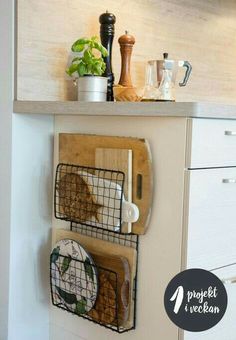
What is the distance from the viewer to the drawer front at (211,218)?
118cm

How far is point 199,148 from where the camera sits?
1171 mm

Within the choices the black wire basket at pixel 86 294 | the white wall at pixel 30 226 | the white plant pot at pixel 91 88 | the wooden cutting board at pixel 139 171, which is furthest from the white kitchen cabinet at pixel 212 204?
the white wall at pixel 30 226

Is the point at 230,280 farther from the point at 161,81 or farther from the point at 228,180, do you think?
the point at 161,81

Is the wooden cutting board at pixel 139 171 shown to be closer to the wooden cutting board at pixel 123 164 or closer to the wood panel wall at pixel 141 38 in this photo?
the wooden cutting board at pixel 123 164

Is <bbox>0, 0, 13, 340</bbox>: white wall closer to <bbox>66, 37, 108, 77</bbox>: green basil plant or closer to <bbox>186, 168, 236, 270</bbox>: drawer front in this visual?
<bbox>66, 37, 108, 77</bbox>: green basil plant

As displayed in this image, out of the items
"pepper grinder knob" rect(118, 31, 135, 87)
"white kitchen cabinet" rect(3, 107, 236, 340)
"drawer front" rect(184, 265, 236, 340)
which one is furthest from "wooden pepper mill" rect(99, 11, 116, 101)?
"drawer front" rect(184, 265, 236, 340)

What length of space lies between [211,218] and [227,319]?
33 cm

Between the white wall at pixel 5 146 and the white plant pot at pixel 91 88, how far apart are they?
0.23 m

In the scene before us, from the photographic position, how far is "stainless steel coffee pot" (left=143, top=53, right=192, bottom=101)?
1.55 m

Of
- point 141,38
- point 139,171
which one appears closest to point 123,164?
point 139,171

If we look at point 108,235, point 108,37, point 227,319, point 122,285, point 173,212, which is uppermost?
point 108,37

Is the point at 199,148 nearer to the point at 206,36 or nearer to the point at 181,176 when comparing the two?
the point at 181,176

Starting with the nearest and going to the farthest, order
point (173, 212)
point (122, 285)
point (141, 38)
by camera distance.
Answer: point (173, 212) < point (122, 285) < point (141, 38)

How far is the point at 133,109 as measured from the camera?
4.10 ft
